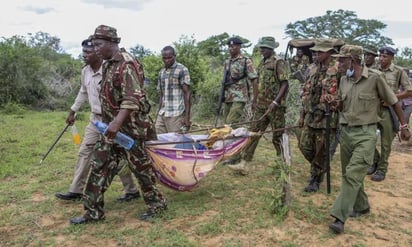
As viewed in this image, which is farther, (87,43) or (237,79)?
(237,79)

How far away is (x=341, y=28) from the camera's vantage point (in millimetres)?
35344

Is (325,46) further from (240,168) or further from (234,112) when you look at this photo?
(240,168)

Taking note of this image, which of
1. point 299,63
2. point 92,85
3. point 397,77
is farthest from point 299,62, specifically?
point 92,85

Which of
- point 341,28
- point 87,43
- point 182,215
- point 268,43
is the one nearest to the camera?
point 182,215

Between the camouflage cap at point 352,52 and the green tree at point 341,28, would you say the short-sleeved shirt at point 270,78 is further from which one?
the green tree at point 341,28

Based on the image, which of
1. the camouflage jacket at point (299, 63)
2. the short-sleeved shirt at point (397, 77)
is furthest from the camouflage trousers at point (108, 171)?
the camouflage jacket at point (299, 63)

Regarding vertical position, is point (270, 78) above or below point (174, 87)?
above

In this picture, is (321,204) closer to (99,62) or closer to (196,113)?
(99,62)

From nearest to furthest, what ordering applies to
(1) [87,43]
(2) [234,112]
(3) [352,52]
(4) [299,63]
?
(3) [352,52] → (1) [87,43] → (2) [234,112] → (4) [299,63]

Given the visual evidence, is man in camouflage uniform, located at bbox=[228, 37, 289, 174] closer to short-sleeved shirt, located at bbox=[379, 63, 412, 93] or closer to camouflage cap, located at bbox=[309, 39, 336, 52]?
camouflage cap, located at bbox=[309, 39, 336, 52]

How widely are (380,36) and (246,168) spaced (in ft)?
109

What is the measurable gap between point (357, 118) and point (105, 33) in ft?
7.95

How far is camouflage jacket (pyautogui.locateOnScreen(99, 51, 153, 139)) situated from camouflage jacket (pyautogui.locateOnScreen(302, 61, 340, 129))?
195 centimetres

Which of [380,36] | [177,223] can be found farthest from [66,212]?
[380,36]
